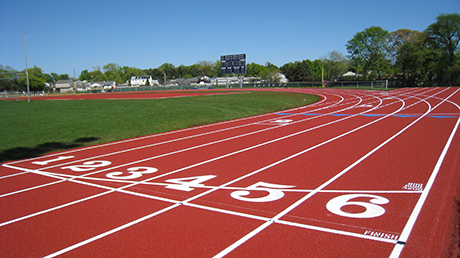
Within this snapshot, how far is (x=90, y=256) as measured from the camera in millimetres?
3988

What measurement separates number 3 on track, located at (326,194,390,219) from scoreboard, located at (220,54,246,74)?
170 feet

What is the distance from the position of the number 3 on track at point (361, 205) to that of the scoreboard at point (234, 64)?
5181 cm

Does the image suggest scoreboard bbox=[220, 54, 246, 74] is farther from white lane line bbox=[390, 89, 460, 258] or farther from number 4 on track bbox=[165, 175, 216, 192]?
number 4 on track bbox=[165, 175, 216, 192]

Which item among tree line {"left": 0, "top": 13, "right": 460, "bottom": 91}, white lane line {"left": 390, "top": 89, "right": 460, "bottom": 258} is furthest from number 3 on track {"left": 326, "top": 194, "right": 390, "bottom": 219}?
tree line {"left": 0, "top": 13, "right": 460, "bottom": 91}

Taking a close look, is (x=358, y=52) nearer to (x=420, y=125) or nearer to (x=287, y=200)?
(x=420, y=125)

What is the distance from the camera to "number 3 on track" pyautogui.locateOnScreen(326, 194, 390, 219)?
4845 mm

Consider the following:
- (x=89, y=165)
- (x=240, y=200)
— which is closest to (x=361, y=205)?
(x=240, y=200)

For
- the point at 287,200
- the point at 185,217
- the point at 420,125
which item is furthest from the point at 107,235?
the point at 420,125

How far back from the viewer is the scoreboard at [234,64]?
55938 mm

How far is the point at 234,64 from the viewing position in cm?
5644

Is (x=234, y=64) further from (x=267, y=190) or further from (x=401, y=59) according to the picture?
(x=267, y=190)

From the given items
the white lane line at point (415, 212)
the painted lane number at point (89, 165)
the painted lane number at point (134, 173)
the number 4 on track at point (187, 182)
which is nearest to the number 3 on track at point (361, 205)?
the white lane line at point (415, 212)

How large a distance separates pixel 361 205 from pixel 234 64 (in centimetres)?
5287

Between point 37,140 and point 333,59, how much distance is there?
9515 centimetres
